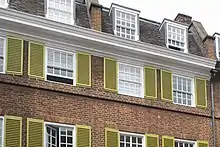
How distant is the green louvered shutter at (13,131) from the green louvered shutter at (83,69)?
10.8 feet

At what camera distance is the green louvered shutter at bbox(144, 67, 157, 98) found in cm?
2430

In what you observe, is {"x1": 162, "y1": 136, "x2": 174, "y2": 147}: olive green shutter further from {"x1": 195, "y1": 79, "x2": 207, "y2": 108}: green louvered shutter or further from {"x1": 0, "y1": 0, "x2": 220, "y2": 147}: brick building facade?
{"x1": 195, "y1": 79, "x2": 207, "y2": 108}: green louvered shutter

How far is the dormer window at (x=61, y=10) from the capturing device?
22.8 metres

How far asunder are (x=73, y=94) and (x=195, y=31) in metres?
8.94

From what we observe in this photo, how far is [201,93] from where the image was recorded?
25969mm

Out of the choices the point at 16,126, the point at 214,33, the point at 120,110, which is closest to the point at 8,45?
the point at 16,126

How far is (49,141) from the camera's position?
21406 millimetres

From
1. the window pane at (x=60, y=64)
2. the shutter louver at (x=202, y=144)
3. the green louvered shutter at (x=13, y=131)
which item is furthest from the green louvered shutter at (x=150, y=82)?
the green louvered shutter at (x=13, y=131)

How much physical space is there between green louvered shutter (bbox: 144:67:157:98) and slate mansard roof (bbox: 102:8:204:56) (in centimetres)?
161

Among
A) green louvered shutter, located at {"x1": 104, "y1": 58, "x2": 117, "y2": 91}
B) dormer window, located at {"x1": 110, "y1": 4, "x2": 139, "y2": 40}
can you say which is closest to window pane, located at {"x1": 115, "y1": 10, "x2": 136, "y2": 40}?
dormer window, located at {"x1": 110, "y1": 4, "x2": 139, "y2": 40}

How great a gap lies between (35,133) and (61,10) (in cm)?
558

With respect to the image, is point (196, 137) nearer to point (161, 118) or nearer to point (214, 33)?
point (161, 118)

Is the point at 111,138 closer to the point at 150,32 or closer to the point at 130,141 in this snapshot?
the point at 130,141

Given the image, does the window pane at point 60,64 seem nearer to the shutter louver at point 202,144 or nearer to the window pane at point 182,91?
the window pane at point 182,91
